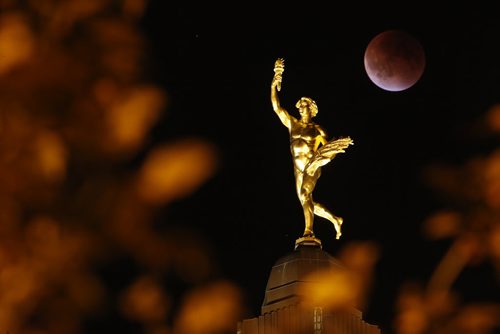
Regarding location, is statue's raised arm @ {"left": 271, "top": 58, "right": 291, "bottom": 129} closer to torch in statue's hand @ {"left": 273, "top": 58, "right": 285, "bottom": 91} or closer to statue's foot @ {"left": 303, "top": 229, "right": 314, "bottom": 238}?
torch in statue's hand @ {"left": 273, "top": 58, "right": 285, "bottom": 91}

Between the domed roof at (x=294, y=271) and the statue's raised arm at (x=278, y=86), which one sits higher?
the statue's raised arm at (x=278, y=86)

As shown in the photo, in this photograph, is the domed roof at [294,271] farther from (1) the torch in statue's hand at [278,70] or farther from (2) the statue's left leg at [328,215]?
(1) the torch in statue's hand at [278,70]

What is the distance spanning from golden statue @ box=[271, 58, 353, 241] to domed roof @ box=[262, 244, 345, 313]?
53 cm

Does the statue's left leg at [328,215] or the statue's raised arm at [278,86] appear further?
the statue's raised arm at [278,86]

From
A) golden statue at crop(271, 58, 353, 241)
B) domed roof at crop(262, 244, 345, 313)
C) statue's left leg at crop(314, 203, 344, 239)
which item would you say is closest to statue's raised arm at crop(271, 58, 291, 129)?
golden statue at crop(271, 58, 353, 241)

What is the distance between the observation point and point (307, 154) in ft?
111

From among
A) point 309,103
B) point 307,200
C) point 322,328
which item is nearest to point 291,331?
point 322,328

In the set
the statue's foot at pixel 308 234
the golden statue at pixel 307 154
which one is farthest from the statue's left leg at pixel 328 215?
the statue's foot at pixel 308 234

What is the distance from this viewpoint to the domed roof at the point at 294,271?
33.0 m

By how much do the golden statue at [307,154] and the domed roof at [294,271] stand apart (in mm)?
527

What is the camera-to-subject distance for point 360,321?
1296 inches

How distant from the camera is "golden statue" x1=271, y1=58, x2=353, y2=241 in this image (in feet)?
111

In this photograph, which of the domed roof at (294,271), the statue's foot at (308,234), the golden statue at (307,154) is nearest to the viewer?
the domed roof at (294,271)

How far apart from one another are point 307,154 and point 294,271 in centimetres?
284
